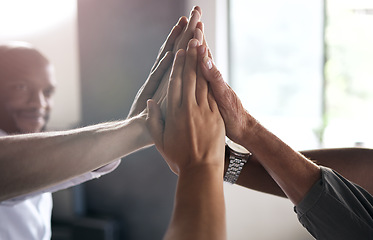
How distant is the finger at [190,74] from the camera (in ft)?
3.49

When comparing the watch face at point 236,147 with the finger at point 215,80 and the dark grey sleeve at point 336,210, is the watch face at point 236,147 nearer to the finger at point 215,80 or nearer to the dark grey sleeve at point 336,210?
the finger at point 215,80

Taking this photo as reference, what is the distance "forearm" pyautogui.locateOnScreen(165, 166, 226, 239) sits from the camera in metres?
0.68

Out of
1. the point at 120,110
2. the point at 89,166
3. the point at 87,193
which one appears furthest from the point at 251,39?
the point at 89,166

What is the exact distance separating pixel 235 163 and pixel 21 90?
125cm

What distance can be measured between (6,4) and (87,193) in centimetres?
185

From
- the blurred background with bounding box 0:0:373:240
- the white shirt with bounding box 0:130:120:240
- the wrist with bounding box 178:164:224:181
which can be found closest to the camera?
the wrist with bounding box 178:164:224:181

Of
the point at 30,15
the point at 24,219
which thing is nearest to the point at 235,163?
the point at 24,219

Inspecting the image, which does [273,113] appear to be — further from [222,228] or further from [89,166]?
[222,228]

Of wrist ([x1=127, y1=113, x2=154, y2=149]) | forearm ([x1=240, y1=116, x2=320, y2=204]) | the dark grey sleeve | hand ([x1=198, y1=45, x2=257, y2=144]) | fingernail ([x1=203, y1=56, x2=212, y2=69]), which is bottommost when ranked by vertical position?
the dark grey sleeve

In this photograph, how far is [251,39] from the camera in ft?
10.7

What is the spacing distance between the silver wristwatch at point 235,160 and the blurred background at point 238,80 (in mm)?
1921

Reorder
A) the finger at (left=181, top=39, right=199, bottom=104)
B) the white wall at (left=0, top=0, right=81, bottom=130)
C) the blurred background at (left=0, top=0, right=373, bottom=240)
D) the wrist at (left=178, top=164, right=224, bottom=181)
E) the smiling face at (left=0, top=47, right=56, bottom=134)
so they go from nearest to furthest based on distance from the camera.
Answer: the wrist at (left=178, top=164, right=224, bottom=181)
the finger at (left=181, top=39, right=199, bottom=104)
the smiling face at (left=0, top=47, right=56, bottom=134)
the blurred background at (left=0, top=0, right=373, bottom=240)
the white wall at (left=0, top=0, right=81, bottom=130)

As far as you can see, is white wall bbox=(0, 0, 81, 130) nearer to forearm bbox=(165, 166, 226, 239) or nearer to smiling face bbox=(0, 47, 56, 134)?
smiling face bbox=(0, 47, 56, 134)

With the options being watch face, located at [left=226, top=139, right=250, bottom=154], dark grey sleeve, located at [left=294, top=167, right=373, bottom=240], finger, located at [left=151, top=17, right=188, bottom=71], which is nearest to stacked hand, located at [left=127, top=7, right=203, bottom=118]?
finger, located at [left=151, top=17, right=188, bottom=71]
